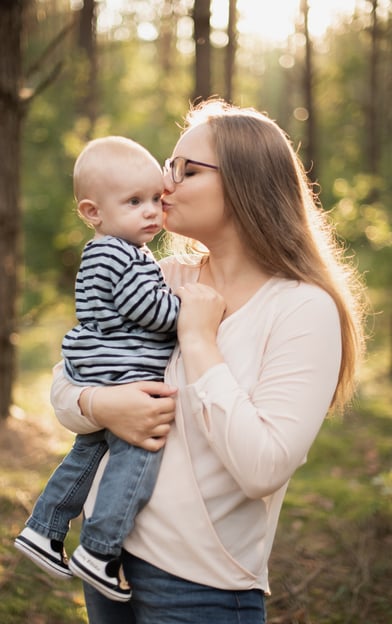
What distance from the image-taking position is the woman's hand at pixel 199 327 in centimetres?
176

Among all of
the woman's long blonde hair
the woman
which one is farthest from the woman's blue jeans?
the woman's long blonde hair

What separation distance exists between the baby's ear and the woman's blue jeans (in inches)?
36.8

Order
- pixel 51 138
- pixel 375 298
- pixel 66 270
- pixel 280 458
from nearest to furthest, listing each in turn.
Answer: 1. pixel 280 458
2. pixel 66 270
3. pixel 51 138
4. pixel 375 298

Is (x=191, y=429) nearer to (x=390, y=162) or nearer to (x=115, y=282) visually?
(x=115, y=282)

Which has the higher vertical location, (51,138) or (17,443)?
(51,138)

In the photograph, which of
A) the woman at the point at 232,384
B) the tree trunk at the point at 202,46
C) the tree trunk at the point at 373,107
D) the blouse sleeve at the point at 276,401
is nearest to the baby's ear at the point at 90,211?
the woman at the point at 232,384

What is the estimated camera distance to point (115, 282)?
6.41 ft

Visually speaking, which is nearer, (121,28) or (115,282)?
(115,282)

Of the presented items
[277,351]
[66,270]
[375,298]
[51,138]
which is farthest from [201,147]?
[375,298]

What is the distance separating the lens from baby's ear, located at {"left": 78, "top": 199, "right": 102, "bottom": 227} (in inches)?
81.4

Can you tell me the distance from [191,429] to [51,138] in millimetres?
9364

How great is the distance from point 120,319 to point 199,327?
249 millimetres

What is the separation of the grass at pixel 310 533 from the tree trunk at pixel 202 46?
3.56 m

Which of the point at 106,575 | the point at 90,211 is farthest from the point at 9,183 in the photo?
the point at 106,575
